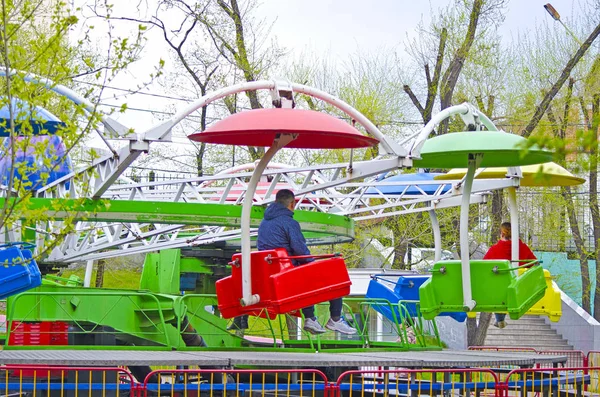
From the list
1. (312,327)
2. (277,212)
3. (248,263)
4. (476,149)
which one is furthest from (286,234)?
(476,149)

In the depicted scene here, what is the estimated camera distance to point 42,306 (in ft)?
42.5

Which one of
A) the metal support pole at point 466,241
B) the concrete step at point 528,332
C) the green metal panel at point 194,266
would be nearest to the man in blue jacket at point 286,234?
the metal support pole at point 466,241

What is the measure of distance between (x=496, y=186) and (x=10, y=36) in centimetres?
916

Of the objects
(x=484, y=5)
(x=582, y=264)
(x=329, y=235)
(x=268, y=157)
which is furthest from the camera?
(x=582, y=264)

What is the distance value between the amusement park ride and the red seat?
0.04 ft

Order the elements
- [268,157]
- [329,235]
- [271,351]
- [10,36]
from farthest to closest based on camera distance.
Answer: [329,235] → [271,351] → [268,157] → [10,36]

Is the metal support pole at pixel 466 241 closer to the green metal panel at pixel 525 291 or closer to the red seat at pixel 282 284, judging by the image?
the green metal panel at pixel 525 291

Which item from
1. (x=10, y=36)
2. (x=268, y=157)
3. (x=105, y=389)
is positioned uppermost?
(x=10, y=36)

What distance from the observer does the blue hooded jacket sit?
12.0m

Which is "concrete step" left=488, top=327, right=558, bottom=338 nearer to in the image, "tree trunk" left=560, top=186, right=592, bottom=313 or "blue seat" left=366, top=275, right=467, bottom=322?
"tree trunk" left=560, top=186, right=592, bottom=313

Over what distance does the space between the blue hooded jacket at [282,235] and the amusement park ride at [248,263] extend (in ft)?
0.84

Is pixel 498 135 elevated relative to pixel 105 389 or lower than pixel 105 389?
elevated

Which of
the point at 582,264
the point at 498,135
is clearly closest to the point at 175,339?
the point at 498,135

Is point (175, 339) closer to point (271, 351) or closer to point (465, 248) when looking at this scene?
point (271, 351)
